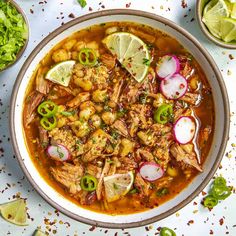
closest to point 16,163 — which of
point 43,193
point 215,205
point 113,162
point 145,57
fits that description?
point 43,193

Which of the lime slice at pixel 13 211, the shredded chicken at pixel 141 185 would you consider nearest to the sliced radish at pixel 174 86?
the shredded chicken at pixel 141 185

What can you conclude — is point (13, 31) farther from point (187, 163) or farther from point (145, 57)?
point (187, 163)

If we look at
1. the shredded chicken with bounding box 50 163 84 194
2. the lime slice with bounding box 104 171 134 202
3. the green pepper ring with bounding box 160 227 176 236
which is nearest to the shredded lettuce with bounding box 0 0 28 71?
the shredded chicken with bounding box 50 163 84 194

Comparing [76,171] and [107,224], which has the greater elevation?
[76,171]

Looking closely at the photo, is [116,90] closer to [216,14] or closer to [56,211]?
[216,14]

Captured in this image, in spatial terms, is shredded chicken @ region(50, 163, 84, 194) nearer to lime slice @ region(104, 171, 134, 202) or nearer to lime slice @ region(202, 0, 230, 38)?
lime slice @ region(104, 171, 134, 202)

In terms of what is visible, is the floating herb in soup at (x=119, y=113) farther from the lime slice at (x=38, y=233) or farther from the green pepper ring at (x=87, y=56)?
the lime slice at (x=38, y=233)

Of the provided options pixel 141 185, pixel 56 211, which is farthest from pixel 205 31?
pixel 56 211
